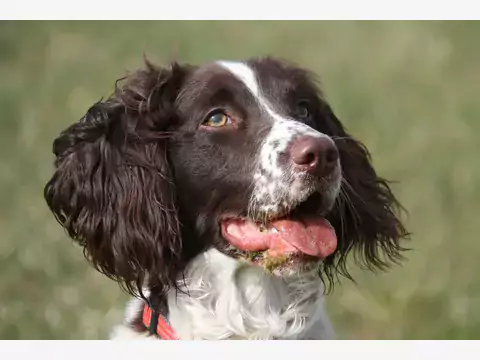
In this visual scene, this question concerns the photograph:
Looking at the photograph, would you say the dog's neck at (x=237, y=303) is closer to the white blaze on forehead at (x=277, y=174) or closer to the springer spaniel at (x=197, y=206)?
the springer spaniel at (x=197, y=206)

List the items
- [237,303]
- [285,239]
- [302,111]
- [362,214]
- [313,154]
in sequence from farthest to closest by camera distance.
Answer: [362,214], [302,111], [237,303], [285,239], [313,154]

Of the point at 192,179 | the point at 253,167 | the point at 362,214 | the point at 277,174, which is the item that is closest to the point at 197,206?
the point at 192,179

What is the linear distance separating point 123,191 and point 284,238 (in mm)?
680

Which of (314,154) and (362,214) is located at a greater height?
(314,154)

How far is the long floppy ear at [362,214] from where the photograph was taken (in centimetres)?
327

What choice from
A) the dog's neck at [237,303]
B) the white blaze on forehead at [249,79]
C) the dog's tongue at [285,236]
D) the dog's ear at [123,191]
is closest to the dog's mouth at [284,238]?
the dog's tongue at [285,236]

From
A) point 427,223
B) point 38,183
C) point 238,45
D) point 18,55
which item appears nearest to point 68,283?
point 38,183

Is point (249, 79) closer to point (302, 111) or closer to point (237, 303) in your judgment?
point (302, 111)

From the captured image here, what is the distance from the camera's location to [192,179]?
2.98m

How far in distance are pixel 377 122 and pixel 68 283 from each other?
2111 mm

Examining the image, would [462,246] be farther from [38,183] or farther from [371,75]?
[38,183]

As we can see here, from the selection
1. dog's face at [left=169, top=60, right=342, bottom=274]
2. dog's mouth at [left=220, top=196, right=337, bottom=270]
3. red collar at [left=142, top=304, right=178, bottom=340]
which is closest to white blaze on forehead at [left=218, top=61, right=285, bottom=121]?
dog's face at [left=169, top=60, right=342, bottom=274]

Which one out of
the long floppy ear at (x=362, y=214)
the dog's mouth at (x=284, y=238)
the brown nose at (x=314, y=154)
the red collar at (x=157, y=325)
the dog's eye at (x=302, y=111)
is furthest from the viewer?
the long floppy ear at (x=362, y=214)

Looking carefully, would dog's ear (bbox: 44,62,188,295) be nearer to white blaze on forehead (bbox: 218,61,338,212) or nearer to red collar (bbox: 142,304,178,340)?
red collar (bbox: 142,304,178,340)
